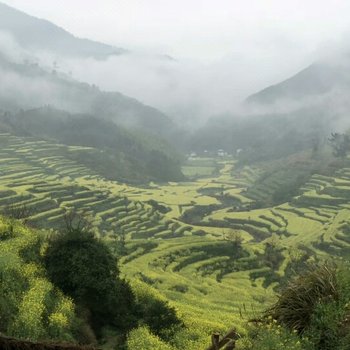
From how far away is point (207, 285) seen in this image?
168 ft

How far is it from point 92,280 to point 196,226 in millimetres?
74361

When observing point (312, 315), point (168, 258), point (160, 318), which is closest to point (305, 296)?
point (312, 315)

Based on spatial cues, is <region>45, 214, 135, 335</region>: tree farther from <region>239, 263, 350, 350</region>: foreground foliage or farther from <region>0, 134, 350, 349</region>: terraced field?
<region>239, 263, 350, 350</region>: foreground foliage

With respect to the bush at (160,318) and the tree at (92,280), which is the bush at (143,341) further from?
the bush at (160,318)

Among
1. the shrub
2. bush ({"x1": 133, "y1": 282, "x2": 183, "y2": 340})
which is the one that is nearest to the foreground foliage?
the shrub

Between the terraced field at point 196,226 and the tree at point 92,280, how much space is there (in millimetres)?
3881

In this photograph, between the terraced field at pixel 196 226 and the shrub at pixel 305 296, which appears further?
the terraced field at pixel 196 226

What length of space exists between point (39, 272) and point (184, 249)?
138 ft

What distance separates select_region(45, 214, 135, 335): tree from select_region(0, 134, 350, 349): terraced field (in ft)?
12.7

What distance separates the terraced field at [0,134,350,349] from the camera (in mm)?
47500

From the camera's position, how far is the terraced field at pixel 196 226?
47500 millimetres

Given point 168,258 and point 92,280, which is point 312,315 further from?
point 168,258

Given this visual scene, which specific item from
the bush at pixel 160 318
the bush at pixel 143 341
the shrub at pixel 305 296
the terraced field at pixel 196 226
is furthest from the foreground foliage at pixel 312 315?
the bush at pixel 160 318

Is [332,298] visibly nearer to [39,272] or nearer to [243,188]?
[39,272]
